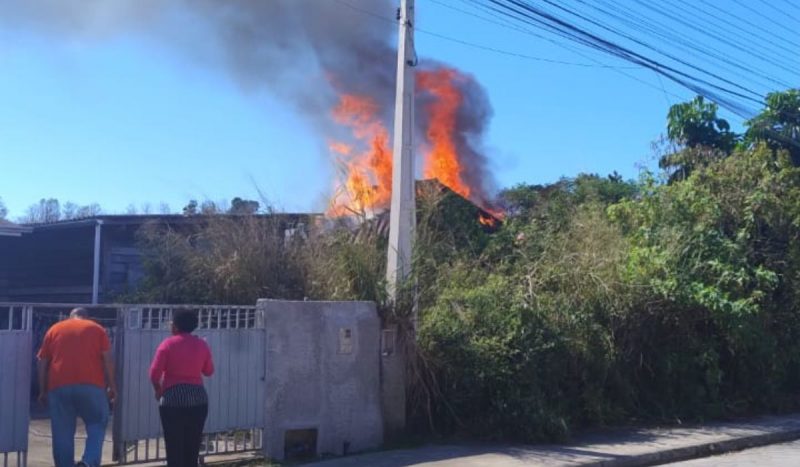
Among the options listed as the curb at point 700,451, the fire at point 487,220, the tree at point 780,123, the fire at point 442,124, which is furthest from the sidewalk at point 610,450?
the tree at point 780,123

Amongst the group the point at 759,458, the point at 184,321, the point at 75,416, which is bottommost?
the point at 759,458

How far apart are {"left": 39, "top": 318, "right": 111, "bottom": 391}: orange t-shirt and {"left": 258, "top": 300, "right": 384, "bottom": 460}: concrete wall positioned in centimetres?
240

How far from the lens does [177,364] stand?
25.2ft

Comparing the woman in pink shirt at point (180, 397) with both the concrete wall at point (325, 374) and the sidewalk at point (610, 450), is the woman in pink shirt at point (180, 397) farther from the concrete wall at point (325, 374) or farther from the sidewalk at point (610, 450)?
the sidewalk at point (610, 450)

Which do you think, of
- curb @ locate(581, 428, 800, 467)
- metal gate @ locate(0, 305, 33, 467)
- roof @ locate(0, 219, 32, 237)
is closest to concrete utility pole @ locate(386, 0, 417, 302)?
curb @ locate(581, 428, 800, 467)

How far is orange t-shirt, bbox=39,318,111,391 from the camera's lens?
25.1ft

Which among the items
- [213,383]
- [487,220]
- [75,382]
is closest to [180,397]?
[75,382]

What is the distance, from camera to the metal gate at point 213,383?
8.80 meters

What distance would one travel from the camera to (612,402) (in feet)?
42.1

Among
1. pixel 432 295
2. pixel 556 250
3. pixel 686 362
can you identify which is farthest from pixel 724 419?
pixel 432 295

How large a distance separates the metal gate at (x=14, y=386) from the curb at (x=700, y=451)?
5782mm

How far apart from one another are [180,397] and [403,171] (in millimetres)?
4764

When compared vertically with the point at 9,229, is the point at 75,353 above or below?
below

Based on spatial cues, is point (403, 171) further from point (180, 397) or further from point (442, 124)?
point (442, 124)
